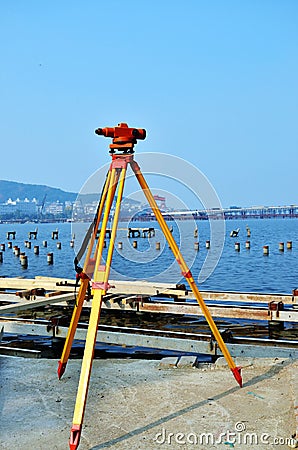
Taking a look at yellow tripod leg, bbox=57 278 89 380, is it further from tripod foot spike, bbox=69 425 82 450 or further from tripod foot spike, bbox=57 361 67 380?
tripod foot spike, bbox=69 425 82 450

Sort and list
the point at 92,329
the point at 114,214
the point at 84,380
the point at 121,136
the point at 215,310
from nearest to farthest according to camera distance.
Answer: the point at 84,380, the point at 92,329, the point at 114,214, the point at 121,136, the point at 215,310

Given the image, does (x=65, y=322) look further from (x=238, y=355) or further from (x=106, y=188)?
(x=106, y=188)

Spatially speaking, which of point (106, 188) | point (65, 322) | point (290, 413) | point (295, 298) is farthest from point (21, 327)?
point (295, 298)

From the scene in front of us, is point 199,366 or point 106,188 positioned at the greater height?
point 106,188

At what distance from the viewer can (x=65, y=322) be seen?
480 inches

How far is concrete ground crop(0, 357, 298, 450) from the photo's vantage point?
18.9ft

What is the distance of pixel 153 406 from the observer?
6750 millimetres

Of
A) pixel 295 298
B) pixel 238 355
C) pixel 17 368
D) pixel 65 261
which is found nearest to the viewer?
pixel 17 368

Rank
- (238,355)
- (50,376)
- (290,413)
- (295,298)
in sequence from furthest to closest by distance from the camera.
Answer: (295,298) → (238,355) → (50,376) → (290,413)

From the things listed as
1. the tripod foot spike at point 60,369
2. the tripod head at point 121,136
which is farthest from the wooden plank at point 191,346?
the tripod head at point 121,136

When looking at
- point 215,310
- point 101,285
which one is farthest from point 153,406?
point 215,310

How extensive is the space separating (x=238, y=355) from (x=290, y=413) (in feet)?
10.4

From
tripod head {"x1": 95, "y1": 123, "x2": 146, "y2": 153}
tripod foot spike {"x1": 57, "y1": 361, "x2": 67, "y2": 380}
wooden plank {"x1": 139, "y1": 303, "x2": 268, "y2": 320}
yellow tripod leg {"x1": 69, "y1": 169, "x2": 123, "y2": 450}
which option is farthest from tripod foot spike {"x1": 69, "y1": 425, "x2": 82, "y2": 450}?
wooden plank {"x1": 139, "y1": 303, "x2": 268, "y2": 320}

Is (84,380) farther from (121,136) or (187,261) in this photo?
(121,136)
